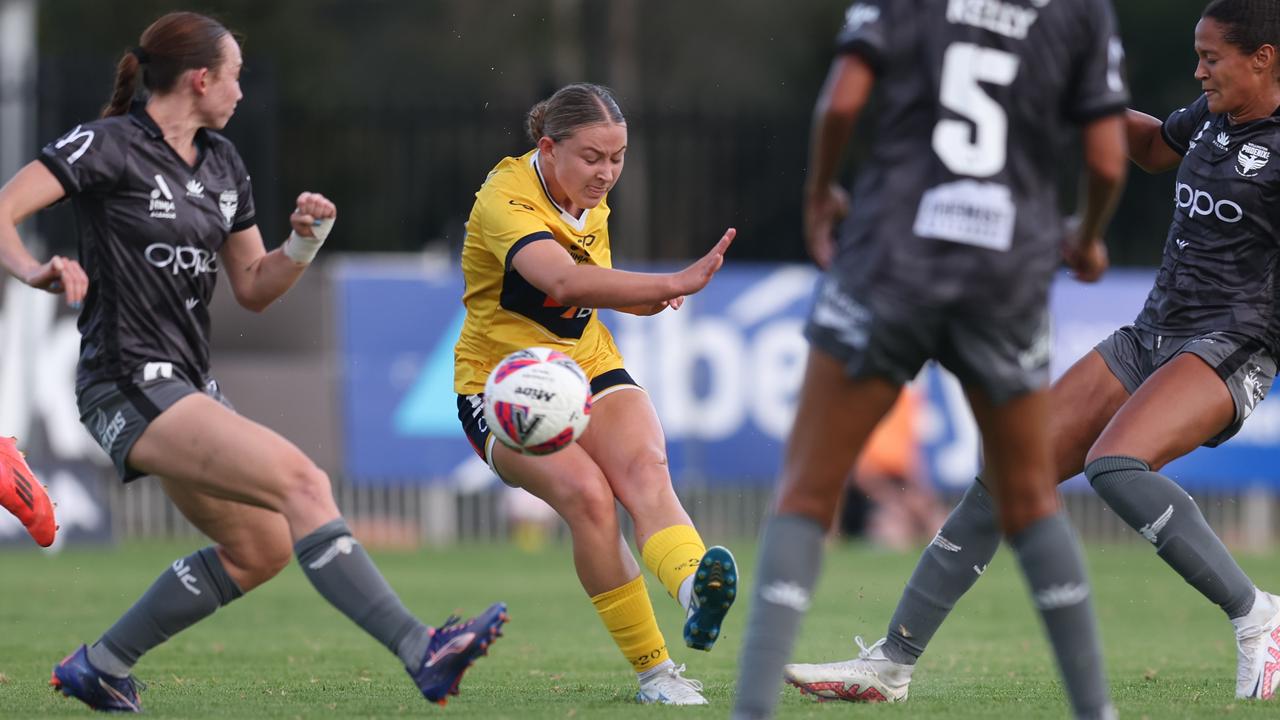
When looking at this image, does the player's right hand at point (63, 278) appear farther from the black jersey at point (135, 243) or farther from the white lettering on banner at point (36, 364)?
the white lettering on banner at point (36, 364)

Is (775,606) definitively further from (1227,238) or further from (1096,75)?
(1227,238)

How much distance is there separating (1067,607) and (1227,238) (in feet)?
7.59

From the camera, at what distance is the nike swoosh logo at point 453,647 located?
5.05 meters

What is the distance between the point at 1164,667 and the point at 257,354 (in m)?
10.0

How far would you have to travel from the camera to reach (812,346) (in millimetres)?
4496

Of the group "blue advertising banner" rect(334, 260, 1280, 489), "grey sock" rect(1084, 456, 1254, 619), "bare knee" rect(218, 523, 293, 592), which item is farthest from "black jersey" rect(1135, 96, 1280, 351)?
"blue advertising banner" rect(334, 260, 1280, 489)

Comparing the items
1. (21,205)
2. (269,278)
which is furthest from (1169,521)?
(21,205)

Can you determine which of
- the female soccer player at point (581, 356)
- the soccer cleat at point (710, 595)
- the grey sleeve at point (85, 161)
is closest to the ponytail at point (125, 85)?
the grey sleeve at point (85, 161)

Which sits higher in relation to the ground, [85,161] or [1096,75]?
[1096,75]

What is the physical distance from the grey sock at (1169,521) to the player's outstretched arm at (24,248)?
3.51 meters

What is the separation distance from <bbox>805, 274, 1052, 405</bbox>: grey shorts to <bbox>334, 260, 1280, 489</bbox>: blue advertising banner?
10.2 m

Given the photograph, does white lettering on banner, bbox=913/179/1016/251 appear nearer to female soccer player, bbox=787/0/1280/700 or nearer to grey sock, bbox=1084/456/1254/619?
female soccer player, bbox=787/0/1280/700

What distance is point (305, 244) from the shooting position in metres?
5.79

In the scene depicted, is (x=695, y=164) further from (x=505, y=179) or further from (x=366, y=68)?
(x=366, y=68)
